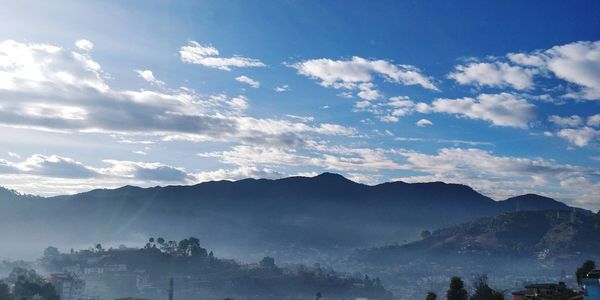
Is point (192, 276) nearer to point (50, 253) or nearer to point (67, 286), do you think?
point (50, 253)

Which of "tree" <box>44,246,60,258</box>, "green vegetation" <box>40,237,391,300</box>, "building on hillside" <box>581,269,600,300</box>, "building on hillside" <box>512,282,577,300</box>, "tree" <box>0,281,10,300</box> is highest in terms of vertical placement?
"building on hillside" <box>581,269,600,300</box>

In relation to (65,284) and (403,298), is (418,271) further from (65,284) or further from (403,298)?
(65,284)

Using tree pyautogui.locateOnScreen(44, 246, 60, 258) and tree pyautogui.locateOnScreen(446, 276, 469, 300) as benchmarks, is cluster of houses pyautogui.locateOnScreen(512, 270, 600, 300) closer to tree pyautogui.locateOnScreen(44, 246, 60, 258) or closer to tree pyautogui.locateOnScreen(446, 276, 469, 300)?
tree pyautogui.locateOnScreen(446, 276, 469, 300)

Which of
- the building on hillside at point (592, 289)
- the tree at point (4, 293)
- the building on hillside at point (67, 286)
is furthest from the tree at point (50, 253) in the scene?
the building on hillside at point (592, 289)

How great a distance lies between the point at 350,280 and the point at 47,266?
233ft

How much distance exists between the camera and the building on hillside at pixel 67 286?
85.4 metres

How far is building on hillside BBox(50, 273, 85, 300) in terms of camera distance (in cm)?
8538

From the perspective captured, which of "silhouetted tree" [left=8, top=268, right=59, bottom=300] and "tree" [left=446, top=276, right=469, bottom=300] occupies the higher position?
"tree" [left=446, top=276, right=469, bottom=300]

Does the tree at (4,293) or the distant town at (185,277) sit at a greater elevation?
the tree at (4,293)

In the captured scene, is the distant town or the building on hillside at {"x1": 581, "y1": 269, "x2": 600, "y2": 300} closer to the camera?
the building on hillside at {"x1": 581, "y1": 269, "x2": 600, "y2": 300}

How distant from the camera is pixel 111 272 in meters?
134

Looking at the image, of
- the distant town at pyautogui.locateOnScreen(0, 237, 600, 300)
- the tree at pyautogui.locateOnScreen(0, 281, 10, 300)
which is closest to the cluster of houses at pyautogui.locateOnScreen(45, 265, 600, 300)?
the distant town at pyautogui.locateOnScreen(0, 237, 600, 300)

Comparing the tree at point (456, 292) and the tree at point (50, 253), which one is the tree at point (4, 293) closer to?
the tree at point (456, 292)

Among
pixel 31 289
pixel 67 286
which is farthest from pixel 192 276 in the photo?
pixel 31 289
